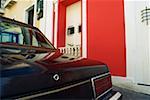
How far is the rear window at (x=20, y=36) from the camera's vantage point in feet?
7.26

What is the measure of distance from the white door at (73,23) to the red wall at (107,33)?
2.94 ft

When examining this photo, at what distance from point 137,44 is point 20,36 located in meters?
2.16

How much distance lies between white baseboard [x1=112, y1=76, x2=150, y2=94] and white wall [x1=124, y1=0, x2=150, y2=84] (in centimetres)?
8

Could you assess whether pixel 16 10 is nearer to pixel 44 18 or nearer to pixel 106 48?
pixel 44 18

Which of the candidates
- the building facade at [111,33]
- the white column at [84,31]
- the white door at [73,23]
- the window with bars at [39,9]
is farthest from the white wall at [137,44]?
the window with bars at [39,9]

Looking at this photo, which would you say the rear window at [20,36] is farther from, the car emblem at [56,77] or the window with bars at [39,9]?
the window with bars at [39,9]

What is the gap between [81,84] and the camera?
1500 millimetres

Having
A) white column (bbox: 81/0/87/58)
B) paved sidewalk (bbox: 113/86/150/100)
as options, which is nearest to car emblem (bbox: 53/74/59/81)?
paved sidewalk (bbox: 113/86/150/100)

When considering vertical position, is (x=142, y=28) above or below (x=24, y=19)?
below

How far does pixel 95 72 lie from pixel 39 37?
3.93ft

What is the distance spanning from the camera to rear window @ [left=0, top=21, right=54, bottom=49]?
221 centimetres

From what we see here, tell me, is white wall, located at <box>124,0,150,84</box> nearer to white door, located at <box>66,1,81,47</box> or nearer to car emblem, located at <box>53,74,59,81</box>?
white door, located at <box>66,1,81,47</box>

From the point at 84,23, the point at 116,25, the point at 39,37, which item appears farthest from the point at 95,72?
the point at 84,23

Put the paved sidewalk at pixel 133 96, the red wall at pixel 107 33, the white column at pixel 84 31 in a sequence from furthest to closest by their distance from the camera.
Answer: the white column at pixel 84 31 < the red wall at pixel 107 33 < the paved sidewalk at pixel 133 96
